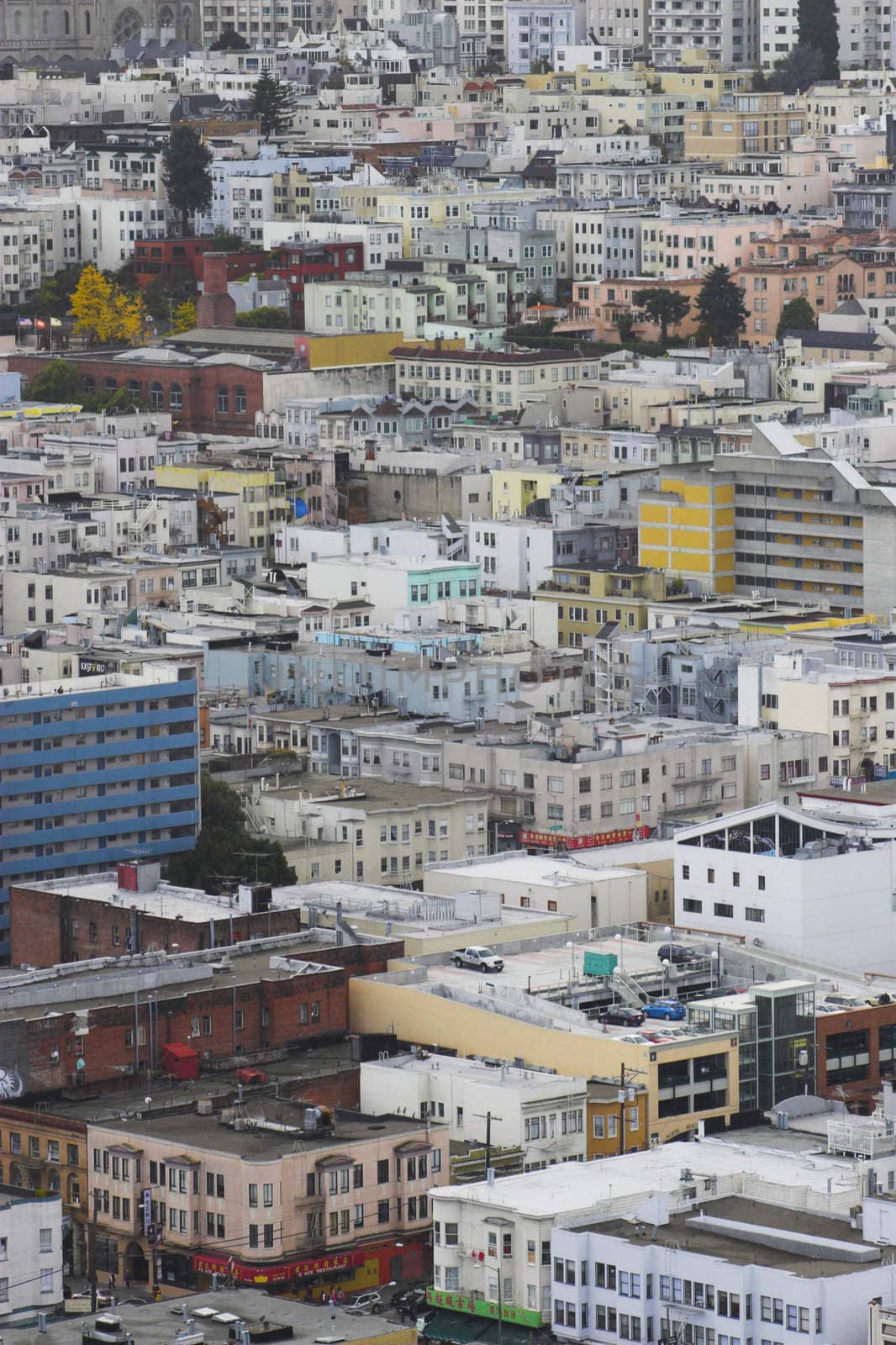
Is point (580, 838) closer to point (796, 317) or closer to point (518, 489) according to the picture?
point (518, 489)

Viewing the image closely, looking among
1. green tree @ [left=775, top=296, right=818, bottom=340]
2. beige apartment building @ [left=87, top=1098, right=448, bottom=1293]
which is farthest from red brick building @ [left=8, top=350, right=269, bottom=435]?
beige apartment building @ [left=87, top=1098, right=448, bottom=1293]

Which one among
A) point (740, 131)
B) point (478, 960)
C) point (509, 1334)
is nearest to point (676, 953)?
point (478, 960)

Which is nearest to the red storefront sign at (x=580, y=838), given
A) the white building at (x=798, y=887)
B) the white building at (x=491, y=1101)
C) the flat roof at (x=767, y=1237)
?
the white building at (x=798, y=887)

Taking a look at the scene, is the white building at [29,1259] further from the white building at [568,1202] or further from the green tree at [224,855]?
the green tree at [224,855]

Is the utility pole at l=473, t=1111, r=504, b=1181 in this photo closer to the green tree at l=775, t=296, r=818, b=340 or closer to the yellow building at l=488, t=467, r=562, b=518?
the yellow building at l=488, t=467, r=562, b=518

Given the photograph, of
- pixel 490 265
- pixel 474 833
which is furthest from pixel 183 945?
pixel 490 265

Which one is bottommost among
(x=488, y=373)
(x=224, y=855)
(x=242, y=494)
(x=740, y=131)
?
(x=224, y=855)
